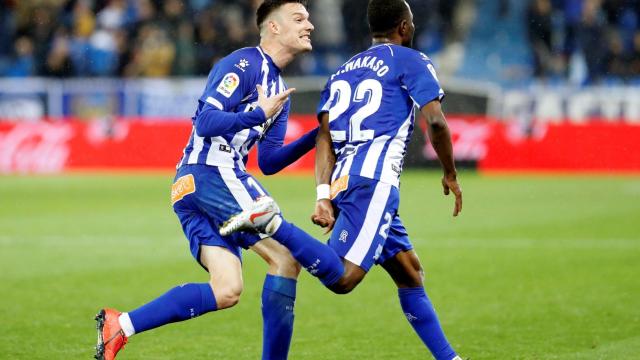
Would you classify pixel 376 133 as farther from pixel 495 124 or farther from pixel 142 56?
pixel 142 56

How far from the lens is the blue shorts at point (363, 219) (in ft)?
19.2

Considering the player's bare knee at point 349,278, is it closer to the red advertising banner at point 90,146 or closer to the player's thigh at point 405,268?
the player's thigh at point 405,268

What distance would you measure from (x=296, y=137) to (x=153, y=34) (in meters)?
6.05

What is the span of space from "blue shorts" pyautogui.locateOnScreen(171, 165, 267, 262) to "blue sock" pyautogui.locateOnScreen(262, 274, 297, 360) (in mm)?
264

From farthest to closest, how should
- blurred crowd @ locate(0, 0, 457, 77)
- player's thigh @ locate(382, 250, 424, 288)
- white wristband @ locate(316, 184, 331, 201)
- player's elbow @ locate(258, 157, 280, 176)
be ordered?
1. blurred crowd @ locate(0, 0, 457, 77)
2. player's elbow @ locate(258, 157, 280, 176)
3. player's thigh @ locate(382, 250, 424, 288)
4. white wristband @ locate(316, 184, 331, 201)

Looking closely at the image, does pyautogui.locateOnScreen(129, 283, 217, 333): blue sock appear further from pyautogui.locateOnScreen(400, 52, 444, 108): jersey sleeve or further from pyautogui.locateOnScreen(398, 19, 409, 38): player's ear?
pyautogui.locateOnScreen(398, 19, 409, 38): player's ear

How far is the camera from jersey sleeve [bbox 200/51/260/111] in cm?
585

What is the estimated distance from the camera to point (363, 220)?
590 centimetres

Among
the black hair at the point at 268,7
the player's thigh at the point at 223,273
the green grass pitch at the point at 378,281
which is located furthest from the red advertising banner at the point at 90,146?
the player's thigh at the point at 223,273

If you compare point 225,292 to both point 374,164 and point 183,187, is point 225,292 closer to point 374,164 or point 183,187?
point 183,187

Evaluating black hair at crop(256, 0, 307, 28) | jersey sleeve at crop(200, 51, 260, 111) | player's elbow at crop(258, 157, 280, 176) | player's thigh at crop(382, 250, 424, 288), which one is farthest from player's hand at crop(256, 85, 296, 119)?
player's thigh at crop(382, 250, 424, 288)

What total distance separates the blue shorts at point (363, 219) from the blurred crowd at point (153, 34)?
19.4m

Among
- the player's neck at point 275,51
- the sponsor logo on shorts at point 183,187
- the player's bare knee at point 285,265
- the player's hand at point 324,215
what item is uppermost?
the player's neck at point 275,51

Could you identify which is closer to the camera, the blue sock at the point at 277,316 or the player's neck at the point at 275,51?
the blue sock at the point at 277,316
